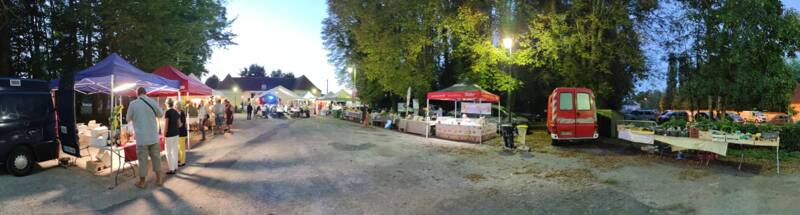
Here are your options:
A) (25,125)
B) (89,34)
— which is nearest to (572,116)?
(25,125)

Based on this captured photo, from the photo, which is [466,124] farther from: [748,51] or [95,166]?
[95,166]

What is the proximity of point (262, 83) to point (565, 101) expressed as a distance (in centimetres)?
7571

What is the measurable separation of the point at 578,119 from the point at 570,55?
5.54 m

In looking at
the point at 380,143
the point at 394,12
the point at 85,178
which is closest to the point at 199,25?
the point at 394,12

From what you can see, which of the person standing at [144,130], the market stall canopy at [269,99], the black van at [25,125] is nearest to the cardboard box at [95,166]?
the black van at [25,125]

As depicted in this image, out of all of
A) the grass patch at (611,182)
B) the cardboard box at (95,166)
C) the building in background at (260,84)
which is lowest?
the grass patch at (611,182)

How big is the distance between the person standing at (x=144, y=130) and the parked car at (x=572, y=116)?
11130 mm

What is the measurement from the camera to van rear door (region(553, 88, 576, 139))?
43.6 ft

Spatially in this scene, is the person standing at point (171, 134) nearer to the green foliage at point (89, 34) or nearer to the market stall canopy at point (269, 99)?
the green foliage at point (89, 34)

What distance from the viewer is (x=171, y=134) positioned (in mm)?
7680

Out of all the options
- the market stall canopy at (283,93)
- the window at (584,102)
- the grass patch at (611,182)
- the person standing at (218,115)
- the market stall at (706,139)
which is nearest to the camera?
the grass patch at (611,182)

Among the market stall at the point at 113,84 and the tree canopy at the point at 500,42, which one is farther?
the tree canopy at the point at 500,42

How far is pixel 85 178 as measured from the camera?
7293 millimetres

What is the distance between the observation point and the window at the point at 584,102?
13.4 metres
